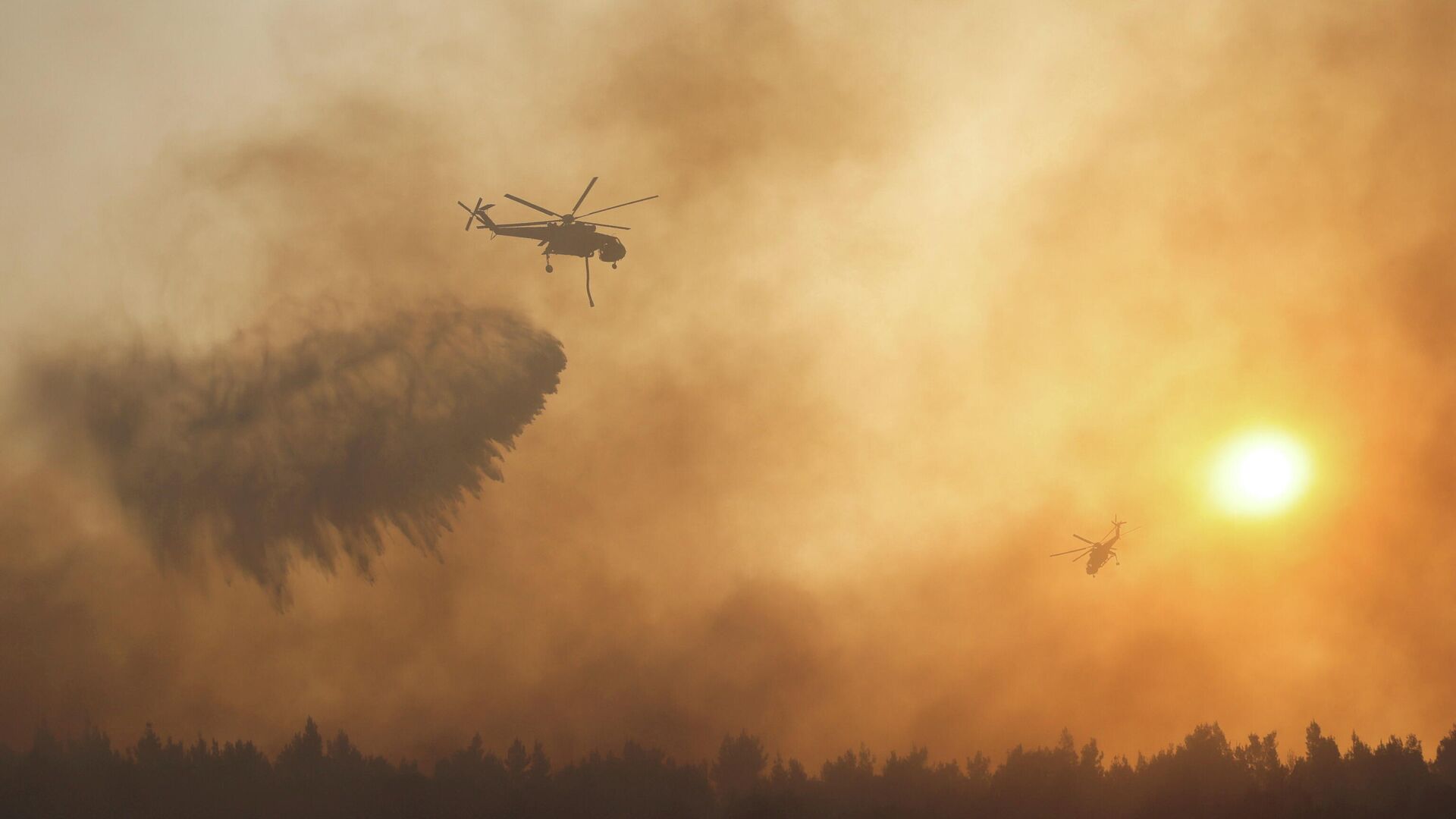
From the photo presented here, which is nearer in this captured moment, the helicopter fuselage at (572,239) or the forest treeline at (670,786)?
the helicopter fuselage at (572,239)

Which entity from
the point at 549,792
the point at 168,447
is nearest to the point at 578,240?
the point at 168,447

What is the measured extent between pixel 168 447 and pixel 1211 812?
89.8 m

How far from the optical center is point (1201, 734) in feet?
406

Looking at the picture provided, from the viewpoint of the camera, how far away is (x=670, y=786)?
12506cm

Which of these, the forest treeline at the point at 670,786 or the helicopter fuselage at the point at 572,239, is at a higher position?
the helicopter fuselage at the point at 572,239

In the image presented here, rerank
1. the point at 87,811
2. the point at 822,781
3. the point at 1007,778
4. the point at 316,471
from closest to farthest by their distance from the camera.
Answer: the point at 316,471 < the point at 87,811 < the point at 1007,778 < the point at 822,781

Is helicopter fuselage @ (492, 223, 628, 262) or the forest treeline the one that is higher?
helicopter fuselage @ (492, 223, 628, 262)

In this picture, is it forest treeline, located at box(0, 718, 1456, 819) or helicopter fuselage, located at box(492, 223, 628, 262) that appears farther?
forest treeline, located at box(0, 718, 1456, 819)

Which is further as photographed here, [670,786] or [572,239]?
[670,786]

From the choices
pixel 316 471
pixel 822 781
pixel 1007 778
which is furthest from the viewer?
pixel 822 781

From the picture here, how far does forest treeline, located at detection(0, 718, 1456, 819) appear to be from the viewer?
113 meters

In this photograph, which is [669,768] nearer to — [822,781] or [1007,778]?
[822,781]

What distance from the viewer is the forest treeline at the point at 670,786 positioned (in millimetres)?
113250

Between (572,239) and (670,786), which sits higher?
(572,239)
